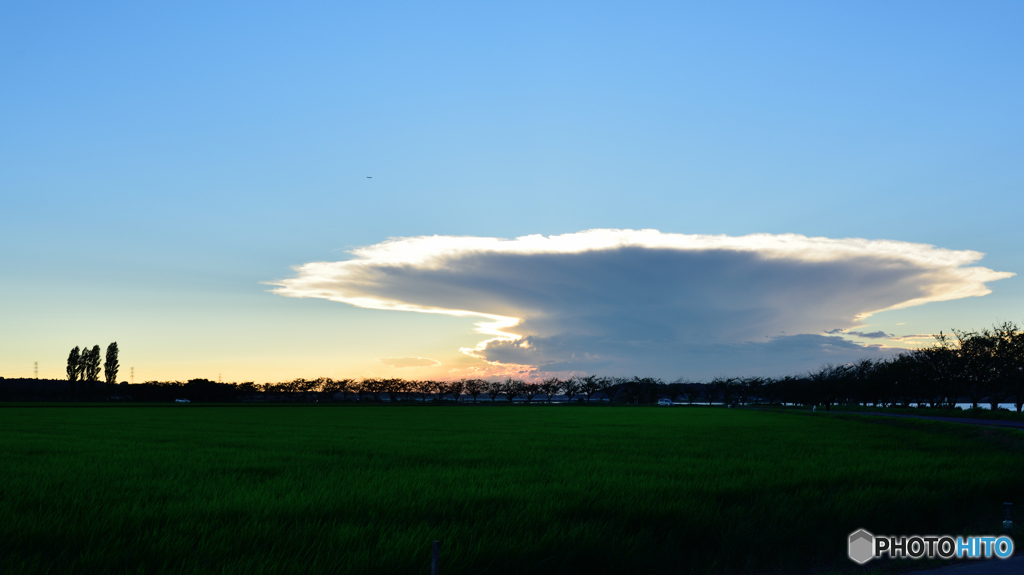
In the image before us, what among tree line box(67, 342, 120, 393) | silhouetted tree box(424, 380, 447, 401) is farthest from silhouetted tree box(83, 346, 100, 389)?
silhouetted tree box(424, 380, 447, 401)

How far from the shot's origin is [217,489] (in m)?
10.7

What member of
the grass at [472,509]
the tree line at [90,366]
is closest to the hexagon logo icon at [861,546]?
the grass at [472,509]

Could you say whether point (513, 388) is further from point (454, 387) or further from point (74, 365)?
point (74, 365)

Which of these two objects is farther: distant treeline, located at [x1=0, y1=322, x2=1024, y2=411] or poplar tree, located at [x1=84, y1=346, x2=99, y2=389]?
poplar tree, located at [x1=84, y1=346, x2=99, y2=389]

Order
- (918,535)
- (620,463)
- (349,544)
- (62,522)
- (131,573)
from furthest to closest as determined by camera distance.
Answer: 1. (620,463)
2. (918,535)
3. (62,522)
4. (349,544)
5. (131,573)

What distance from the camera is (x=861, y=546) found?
385 inches

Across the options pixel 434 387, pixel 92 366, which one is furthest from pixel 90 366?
pixel 434 387

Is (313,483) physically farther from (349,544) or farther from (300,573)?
(300,573)

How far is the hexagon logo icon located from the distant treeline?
71914 mm

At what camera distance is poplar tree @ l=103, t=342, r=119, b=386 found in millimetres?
126162

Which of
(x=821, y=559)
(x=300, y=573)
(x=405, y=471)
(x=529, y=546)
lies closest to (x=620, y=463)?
(x=405, y=471)

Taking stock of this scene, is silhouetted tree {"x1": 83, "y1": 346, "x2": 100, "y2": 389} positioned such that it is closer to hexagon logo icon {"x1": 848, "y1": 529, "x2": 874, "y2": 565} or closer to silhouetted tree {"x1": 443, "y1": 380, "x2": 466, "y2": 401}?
silhouetted tree {"x1": 443, "y1": 380, "x2": 466, "y2": 401}

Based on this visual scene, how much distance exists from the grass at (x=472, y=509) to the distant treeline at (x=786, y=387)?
68.7 m

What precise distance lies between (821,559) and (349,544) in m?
6.95
